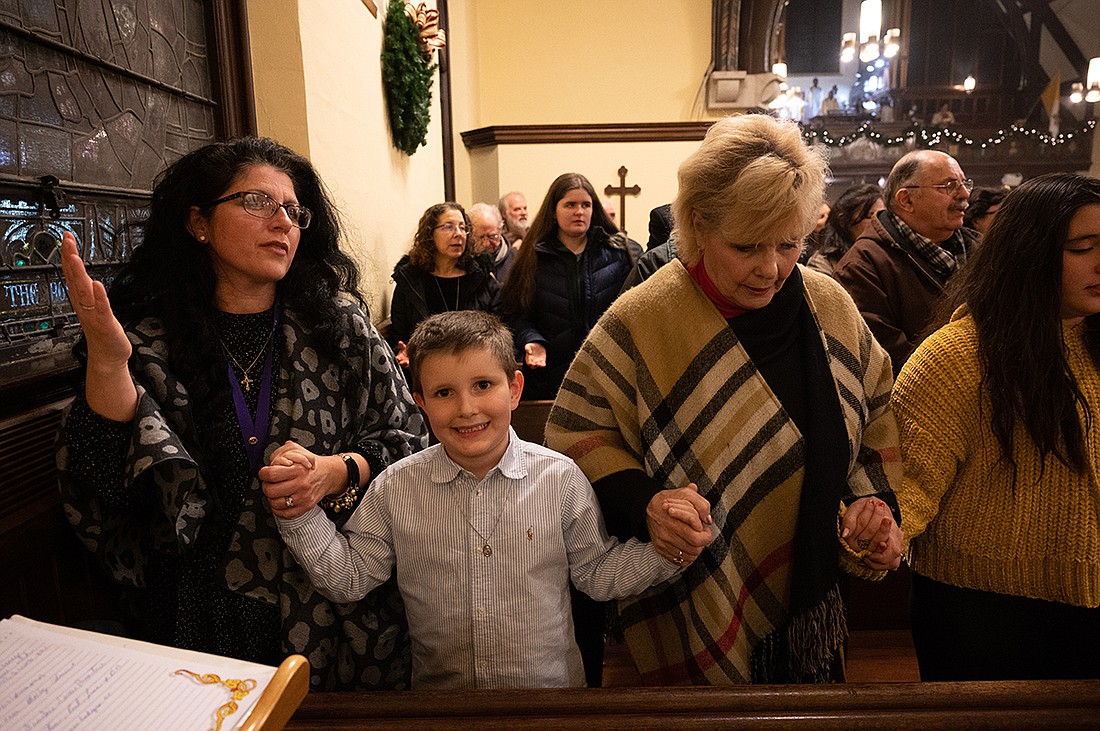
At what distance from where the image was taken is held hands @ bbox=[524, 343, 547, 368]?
3107mm

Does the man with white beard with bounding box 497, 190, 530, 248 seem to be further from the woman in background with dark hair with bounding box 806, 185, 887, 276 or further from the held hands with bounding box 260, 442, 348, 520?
the held hands with bounding box 260, 442, 348, 520

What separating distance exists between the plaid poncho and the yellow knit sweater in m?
0.07

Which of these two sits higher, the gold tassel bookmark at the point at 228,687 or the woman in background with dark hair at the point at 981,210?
the woman in background with dark hair at the point at 981,210

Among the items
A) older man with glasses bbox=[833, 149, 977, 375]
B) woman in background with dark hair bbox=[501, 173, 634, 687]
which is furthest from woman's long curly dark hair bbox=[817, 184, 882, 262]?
woman in background with dark hair bbox=[501, 173, 634, 687]

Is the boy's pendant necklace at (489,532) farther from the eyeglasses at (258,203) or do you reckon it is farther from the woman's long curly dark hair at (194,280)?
the eyeglasses at (258,203)

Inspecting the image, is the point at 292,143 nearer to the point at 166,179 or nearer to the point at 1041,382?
the point at 166,179

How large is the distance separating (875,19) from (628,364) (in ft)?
24.3

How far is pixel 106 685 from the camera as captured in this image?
74 centimetres

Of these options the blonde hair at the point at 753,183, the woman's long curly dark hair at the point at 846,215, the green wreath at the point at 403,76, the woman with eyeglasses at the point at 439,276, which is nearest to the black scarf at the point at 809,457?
the blonde hair at the point at 753,183

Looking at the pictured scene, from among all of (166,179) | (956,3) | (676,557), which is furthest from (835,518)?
(956,3)

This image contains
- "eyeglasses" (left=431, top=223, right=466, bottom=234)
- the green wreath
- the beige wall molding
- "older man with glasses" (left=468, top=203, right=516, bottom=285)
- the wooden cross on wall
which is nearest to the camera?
"eyeglasses" (left=431, top=223, right=466, bottom=234)

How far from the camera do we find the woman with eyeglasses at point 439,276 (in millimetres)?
3586

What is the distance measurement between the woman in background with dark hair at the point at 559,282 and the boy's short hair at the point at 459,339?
187cm

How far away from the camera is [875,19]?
7238 mm
